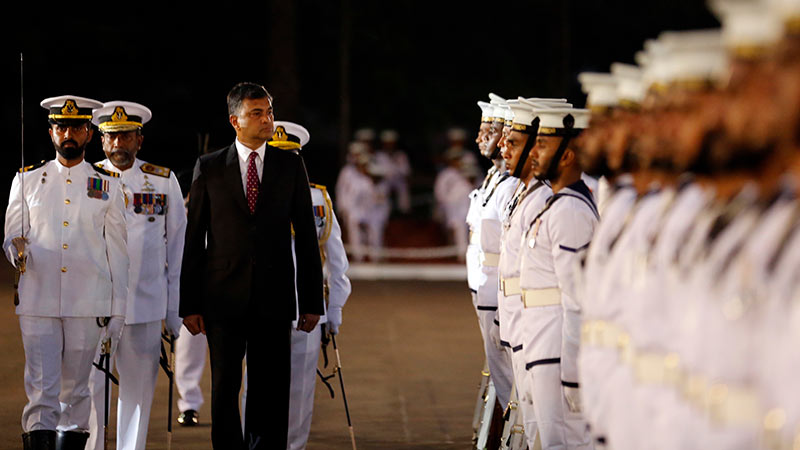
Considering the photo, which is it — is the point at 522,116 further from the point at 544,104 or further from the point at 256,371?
the point at 256,371

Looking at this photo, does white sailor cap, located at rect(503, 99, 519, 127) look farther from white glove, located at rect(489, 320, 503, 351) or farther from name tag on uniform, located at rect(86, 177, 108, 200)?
name tag on uniform, located at rect(86, 177, 108, 200)

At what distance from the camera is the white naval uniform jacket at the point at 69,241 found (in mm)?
7906

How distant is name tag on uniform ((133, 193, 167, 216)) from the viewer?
8633mm

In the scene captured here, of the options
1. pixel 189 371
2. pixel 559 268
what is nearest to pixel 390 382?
pixel 189 371

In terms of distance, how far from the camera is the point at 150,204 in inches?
342

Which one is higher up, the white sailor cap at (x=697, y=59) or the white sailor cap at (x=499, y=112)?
the white sailor cap at (x=697, y=59)

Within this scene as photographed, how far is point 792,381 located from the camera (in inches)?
126

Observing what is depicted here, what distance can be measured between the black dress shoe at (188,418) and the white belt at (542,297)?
13.5ft

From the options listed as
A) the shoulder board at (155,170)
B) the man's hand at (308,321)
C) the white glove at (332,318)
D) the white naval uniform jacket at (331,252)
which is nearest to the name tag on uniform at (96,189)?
the shoulder board at (155,170)

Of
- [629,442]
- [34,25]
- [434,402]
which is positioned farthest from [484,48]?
[629,442]

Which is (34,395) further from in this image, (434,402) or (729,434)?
(729,434)

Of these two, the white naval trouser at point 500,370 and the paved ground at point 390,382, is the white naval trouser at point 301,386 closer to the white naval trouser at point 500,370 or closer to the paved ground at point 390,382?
the paved ground at point 390,382

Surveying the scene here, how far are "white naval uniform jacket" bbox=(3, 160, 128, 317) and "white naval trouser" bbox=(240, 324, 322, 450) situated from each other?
116 centimetres

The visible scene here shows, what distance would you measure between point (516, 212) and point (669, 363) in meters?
3.24
